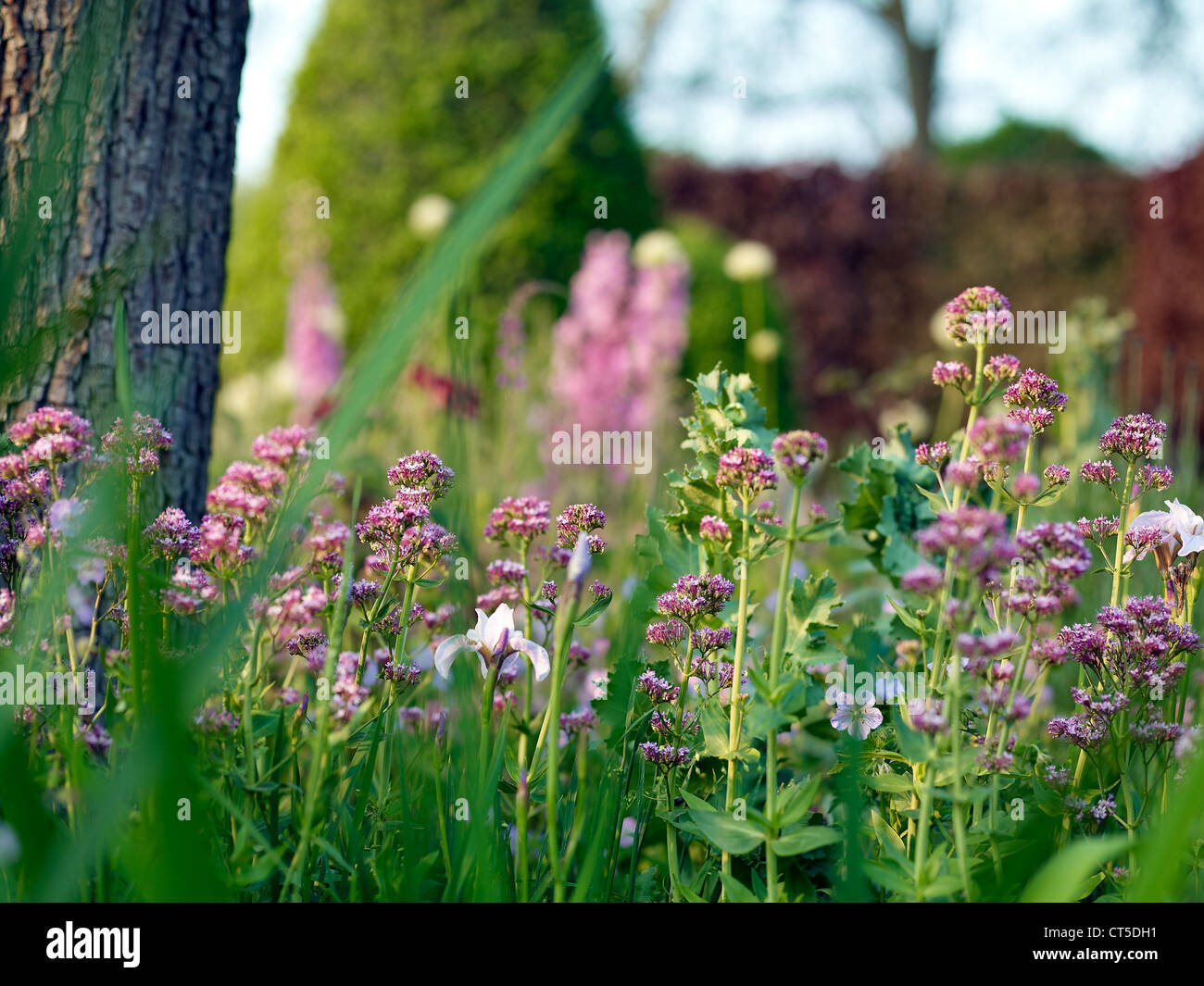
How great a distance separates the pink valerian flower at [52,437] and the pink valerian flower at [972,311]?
1.13 meters

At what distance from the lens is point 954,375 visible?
123 centimetres

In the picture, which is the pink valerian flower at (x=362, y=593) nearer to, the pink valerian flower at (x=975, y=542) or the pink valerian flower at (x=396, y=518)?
the pink valerian flower at (x=396, y=518)

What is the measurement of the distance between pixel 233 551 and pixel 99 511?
0.36 meters

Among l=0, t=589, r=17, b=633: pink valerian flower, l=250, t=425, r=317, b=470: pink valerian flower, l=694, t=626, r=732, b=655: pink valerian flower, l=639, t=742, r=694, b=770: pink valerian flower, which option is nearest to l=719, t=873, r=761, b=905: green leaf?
l=639, t=742, r=694, b=770: pink valerian flower

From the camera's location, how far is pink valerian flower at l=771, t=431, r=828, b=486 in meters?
1.03

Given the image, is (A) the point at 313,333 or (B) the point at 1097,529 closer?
(B) the point at 1097,529

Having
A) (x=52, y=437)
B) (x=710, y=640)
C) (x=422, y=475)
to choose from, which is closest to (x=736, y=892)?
(x=710, y=640)

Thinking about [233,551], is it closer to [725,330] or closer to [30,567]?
[30,567]

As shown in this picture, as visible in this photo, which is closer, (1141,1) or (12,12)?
(12,12)

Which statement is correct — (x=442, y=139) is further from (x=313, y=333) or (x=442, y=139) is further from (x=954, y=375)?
(x=954, y=375)

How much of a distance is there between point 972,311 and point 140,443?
3.49ft

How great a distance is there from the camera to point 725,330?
675cm

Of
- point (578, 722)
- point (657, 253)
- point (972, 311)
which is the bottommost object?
point (578, 722)
